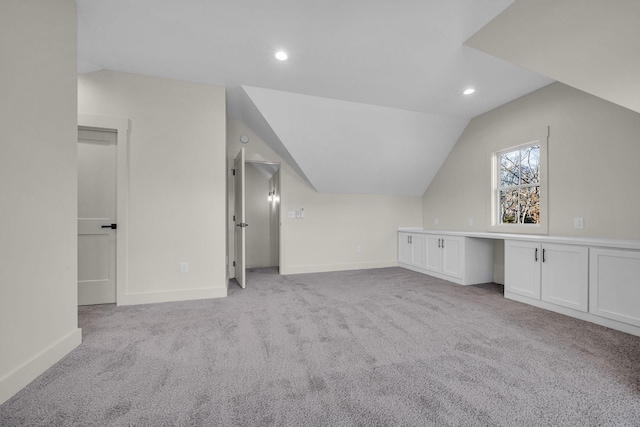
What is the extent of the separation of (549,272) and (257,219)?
4.80 meters

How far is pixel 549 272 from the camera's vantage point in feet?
9.27

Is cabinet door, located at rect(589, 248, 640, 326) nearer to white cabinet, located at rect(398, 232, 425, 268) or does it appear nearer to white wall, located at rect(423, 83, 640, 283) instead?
white wall, located at rect(423, 83, 640, 283)

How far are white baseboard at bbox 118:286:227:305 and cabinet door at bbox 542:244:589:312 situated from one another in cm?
367

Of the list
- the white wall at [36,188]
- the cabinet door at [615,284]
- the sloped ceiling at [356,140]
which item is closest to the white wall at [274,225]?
the sloped ceiling at [356,140]

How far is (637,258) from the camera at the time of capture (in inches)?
86.8

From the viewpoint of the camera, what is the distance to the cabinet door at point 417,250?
4723mm

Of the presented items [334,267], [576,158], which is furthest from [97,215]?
[576,158]

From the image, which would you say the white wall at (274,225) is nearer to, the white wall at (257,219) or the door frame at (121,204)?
the white wall at (257,219)

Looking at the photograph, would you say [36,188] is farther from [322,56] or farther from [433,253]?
[433,253]

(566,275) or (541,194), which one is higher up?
(541,194)

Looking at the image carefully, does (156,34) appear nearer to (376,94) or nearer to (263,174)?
(376,94)

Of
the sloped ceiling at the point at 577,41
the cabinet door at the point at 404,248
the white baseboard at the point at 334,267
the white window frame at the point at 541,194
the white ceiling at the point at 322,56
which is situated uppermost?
the white ceiling at the point at 322,56

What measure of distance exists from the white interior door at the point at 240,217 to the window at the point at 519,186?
379 centimetres

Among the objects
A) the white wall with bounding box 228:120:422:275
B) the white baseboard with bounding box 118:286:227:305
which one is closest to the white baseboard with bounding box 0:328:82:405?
the white baseboard with bounding box 118:286:227:305
